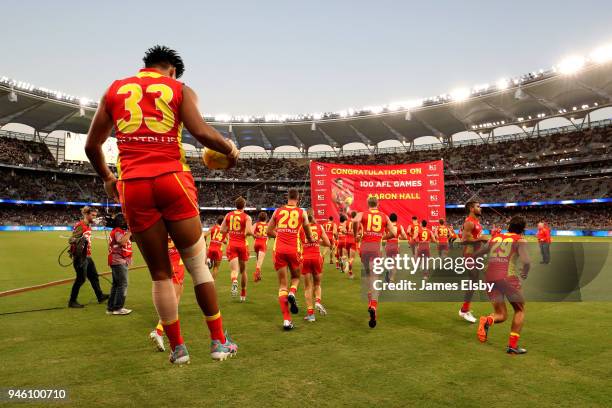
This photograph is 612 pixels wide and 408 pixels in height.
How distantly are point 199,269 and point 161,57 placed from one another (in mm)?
1628

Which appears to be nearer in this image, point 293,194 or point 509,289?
point 509,289

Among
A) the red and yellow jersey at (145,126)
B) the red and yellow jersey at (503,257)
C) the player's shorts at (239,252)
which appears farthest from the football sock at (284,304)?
the red and yellow jersey at (145,126)

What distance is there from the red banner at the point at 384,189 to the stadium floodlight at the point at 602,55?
3183 cm

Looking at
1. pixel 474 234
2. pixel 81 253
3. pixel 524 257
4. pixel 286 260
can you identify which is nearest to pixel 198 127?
pixel 524 257

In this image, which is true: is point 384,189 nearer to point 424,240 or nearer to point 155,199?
point 424,240

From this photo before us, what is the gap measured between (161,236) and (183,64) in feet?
4.70

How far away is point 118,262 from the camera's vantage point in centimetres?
872

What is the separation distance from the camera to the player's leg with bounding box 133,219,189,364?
272cm

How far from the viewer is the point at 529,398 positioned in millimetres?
4250

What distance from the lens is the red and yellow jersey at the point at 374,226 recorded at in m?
9.51

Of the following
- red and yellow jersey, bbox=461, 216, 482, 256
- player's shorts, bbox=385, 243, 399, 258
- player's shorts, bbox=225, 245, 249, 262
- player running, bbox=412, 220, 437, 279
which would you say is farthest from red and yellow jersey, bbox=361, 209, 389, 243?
player running, bbox=412, 220, 437, 279

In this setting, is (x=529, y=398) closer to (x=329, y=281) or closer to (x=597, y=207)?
(x=329, y=281)

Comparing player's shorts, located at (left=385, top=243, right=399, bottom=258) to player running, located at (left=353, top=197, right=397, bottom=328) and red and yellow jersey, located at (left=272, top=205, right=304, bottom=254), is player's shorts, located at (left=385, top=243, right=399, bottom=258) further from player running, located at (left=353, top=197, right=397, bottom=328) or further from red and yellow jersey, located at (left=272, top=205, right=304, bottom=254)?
red and yellow jersey, located at (left=272, top=205, right=304, bottom=254)

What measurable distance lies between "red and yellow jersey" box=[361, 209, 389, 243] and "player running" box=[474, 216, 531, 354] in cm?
312
